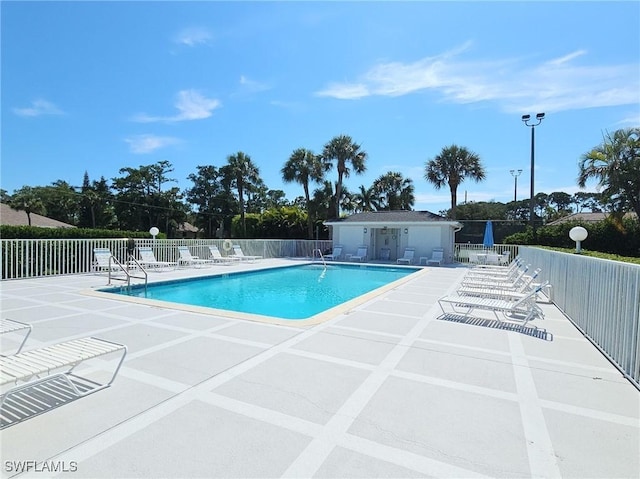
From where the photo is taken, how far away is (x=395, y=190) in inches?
1291

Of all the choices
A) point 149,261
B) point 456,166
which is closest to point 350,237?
point 456,166

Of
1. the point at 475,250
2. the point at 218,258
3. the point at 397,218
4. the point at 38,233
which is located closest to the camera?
the point at 38,233

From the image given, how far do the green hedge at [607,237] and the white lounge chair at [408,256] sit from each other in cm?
831

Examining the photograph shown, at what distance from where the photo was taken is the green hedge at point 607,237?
1927cm

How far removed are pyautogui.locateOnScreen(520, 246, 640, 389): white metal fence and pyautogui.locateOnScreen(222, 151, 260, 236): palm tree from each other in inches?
1156

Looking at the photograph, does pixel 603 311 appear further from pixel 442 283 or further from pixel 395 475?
pixel 442 283

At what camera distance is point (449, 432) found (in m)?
2.72

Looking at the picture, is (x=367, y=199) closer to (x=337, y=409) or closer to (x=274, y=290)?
(x=274, y=290)

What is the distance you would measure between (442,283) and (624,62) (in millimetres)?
10062

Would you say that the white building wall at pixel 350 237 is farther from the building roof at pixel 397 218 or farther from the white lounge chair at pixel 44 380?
the white lounge chair at pixel 44 380

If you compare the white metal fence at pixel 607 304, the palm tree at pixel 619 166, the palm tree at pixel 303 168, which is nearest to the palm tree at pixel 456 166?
the palm tree at pixel 619 166

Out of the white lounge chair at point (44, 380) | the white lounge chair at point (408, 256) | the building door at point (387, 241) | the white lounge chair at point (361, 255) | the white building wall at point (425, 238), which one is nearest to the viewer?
the white lounge chair at point (44, 380)

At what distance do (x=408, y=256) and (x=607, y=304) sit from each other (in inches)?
621

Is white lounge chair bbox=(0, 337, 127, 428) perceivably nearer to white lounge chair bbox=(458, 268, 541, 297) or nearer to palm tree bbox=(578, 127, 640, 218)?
white lounge chair bbox=(458, 268, 541, 297)
